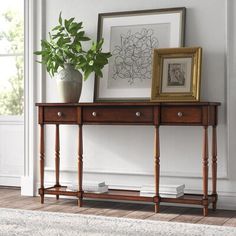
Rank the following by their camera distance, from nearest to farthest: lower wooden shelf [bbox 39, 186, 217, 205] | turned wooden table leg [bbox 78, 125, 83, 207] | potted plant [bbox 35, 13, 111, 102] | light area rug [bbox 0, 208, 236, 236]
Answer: light area rug [bbox 0, 208, 236, 236] < lower wooden shelf [bbox 39, 186, 217, 205] < turned wooden table leg [bbox 78, 125, 83, 207] < potted plant [bbox 35, 13, 111, 102]

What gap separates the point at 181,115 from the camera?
3.93 meters

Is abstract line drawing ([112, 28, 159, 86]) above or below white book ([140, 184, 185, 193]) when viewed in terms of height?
above

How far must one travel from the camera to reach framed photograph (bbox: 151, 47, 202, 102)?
4.13 meters

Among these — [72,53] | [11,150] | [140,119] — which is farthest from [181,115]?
[11,150]

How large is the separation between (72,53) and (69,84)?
0.27 m

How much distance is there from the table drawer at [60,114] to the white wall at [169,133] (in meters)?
0.38

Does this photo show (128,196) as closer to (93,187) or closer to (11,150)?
(93,187)

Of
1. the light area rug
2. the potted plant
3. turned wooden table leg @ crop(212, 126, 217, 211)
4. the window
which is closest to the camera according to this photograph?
the light area rug

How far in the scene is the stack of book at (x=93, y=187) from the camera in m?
4.30

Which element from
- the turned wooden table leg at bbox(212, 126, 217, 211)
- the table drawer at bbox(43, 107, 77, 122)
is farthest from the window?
the turned wooden table leg at bbox(212, 126, 217, 211)

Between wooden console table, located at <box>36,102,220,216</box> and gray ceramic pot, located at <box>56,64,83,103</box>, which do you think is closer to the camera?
wooden console table, located at <box>36,102,220,216</box>

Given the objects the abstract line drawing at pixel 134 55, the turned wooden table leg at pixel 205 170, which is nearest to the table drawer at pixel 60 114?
the abstract line drawing at pixel 134 55

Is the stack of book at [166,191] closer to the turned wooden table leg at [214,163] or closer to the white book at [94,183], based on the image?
the turned wooden table leg at [214,163]

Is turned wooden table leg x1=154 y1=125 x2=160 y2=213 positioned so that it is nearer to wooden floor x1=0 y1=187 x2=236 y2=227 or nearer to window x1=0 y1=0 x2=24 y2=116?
wooden floor x1=0 y1=187 x2=236 y2=227
